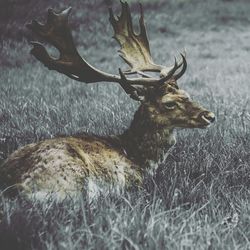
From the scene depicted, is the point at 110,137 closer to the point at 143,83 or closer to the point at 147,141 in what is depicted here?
the point at 147,141

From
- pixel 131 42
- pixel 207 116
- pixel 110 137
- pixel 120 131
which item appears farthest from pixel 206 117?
pixel 120 131

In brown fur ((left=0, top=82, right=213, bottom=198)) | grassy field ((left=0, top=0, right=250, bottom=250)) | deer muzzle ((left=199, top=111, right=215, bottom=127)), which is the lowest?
grassy field ((left=0, top=0, right=250, bottom=250))

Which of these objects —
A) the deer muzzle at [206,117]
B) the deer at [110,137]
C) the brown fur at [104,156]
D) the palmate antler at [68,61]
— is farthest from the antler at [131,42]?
the deer muzzle at [206,117]

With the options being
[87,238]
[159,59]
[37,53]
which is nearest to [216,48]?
[159,59]

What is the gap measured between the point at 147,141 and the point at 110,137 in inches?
9.5

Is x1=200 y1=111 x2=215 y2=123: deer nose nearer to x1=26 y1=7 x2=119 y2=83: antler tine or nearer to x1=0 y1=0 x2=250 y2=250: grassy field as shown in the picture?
x1=0 y1=0 x2=250 y2=250: grassy field

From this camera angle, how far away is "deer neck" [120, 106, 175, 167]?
3.76m

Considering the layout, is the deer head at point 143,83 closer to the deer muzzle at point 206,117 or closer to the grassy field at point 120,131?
the deer muzzle at point 206,117

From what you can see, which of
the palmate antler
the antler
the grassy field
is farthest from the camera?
the antler

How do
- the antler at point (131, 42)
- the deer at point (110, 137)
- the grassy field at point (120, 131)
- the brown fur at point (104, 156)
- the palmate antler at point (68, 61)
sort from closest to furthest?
the grassy field at point (120, 131), the brown fur at point (104, 156), the deer at point (110, 137), the palmate antler at point (68, 61), the antler at point (131, 42)

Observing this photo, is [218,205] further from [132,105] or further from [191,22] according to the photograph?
[191,22]

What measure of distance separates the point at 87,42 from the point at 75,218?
33.1 ft

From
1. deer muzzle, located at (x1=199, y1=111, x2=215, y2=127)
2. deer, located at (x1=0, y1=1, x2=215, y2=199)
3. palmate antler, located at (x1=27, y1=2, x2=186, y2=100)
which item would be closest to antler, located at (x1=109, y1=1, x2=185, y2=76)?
deer, located at (x1=0, y1=1, x2=215, y2=199)

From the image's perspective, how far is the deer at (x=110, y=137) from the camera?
3.31 metres
